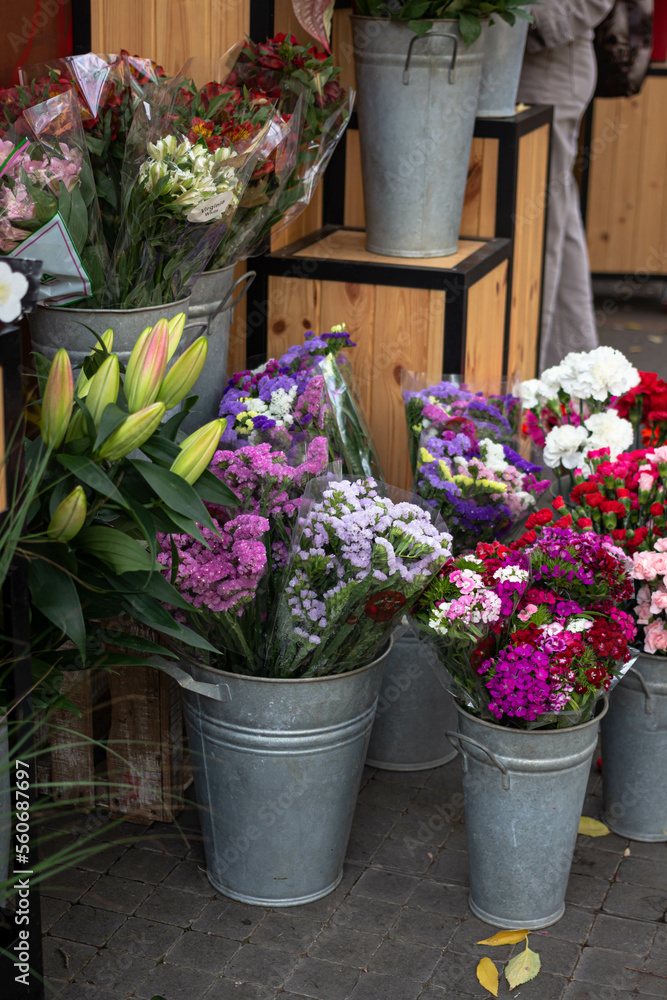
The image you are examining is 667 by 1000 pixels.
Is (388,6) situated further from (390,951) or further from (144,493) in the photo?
(390,951)

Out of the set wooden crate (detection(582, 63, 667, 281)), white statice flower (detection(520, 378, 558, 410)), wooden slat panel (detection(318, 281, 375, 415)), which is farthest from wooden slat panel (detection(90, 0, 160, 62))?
wooden crate (detection(582, 63, 667, 281))

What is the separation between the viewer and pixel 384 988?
2135 mm

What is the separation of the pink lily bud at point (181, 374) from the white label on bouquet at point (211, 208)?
40cm

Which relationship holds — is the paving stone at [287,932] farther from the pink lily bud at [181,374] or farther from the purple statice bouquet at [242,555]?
the pink lily bud at [181,374]

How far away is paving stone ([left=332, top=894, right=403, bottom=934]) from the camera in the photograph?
2297 millimetres

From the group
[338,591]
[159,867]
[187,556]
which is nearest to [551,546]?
[338,591]

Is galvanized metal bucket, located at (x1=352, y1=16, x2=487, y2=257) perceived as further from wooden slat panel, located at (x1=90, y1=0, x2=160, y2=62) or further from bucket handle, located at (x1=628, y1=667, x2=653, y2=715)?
bucket handle, located at (x1=628, y1=667, x2=653, y2=715)

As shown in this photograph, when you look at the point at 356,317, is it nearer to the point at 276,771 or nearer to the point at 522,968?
the point at 276,771

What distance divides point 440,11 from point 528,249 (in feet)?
3.48

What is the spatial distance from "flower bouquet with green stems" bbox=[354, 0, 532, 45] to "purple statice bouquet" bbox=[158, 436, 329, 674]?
113 cm

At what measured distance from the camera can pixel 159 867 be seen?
246cm

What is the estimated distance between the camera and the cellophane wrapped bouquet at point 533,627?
2.09 meters

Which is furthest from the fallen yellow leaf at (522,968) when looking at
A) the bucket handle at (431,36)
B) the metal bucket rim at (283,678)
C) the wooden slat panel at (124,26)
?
the wooden slat panel at (124,26)

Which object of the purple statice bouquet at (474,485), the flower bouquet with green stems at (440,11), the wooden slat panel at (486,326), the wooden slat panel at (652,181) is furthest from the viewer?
the wooden slat panel at (652,181)
